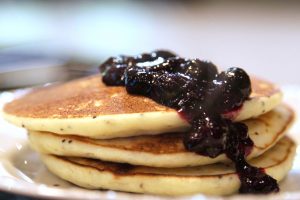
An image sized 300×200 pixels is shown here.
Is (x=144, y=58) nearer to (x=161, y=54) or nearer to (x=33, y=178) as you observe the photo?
(x=161, y=54)

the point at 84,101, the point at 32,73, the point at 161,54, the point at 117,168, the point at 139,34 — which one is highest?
the point at 161,54

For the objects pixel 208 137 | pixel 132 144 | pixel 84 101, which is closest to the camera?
pixel 208 137

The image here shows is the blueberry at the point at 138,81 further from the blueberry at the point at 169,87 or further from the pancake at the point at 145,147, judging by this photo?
the pancake at the point at 145,147

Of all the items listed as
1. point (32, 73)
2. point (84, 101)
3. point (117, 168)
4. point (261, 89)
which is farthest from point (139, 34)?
point (117, 168)

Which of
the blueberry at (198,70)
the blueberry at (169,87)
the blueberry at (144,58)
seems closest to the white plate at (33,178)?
the blueberry at (169,87)

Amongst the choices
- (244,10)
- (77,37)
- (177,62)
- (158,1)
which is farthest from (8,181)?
(158,1)

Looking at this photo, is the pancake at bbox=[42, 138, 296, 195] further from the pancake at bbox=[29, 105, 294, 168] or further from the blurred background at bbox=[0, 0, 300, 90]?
the blurred background at bbox=[0, 0, 300, 90]

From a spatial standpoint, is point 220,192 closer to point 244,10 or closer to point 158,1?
point 244,10
